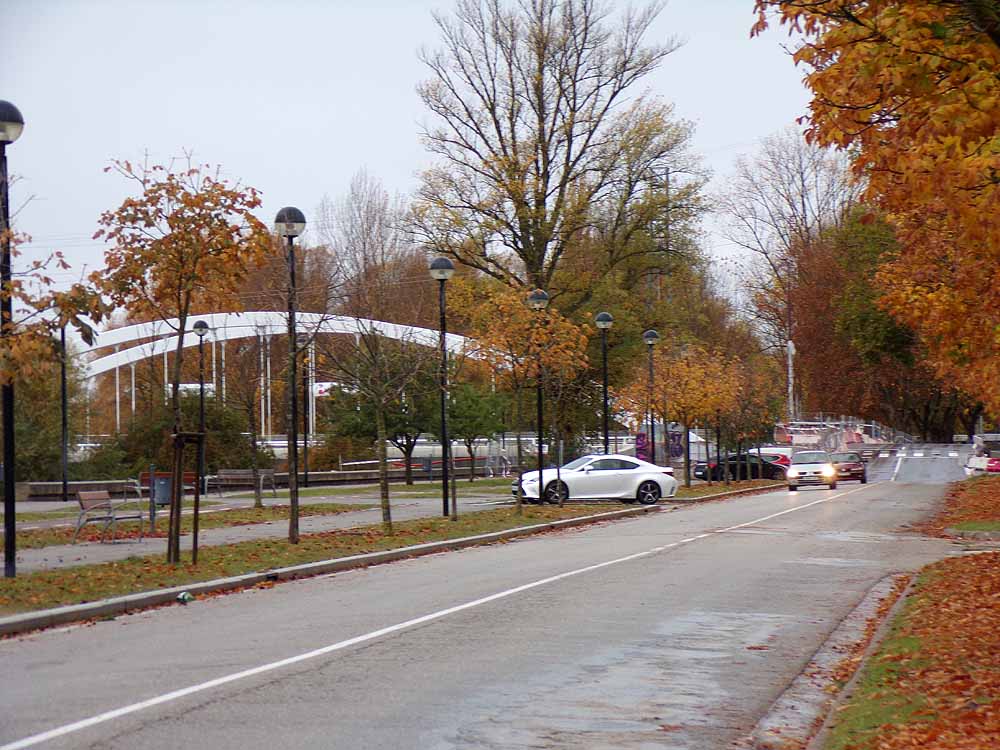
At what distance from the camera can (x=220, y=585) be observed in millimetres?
15570

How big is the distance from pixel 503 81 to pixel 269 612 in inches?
1561

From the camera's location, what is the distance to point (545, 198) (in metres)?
50.0

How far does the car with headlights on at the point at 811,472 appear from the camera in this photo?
47.9 m

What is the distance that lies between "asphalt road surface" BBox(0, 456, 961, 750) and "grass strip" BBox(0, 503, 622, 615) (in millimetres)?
931

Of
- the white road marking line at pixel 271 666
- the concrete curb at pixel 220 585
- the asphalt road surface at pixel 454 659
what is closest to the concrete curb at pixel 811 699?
the asphalt road surface at pixel 454 659

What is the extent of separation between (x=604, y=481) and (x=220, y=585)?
68.8ft

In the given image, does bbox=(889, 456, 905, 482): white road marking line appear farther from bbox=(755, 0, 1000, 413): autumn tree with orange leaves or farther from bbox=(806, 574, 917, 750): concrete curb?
bbox=(755, 0, 1000, 413): autumn tree with orange leaves

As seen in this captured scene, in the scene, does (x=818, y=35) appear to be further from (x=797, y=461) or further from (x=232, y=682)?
(x=797, y=461)

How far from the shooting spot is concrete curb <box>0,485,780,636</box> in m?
12.7

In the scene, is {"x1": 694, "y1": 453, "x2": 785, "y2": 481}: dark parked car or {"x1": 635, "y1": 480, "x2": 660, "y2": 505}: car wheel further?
{"x1": 694, "y1": 453, "x2": 785, "y2": 481}: dark parked car

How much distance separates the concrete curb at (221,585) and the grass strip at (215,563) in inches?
11.4

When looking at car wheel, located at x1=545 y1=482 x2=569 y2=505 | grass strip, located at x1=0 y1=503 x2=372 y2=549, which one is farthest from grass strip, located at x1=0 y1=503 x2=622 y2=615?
car wheel, located at x1=545 y1=482 x2=569 y2=505

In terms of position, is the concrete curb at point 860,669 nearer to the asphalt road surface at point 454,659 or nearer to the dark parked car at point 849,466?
the asphalt road surface at point 454,659

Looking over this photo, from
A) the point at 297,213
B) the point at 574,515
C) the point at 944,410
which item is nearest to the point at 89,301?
the point at 297,213
